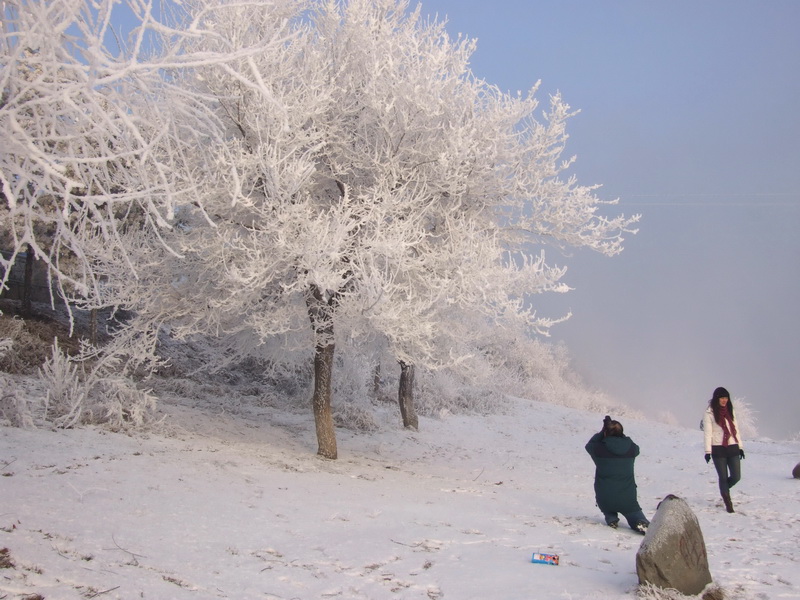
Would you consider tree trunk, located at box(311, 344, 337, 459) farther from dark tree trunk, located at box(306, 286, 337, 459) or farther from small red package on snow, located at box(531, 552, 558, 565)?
small red package on snow, located at box(531, 552, 558, 565)

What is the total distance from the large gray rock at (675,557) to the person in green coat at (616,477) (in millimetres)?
2710

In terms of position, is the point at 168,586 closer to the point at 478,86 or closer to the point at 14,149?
the point at 14,149

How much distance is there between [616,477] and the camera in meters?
7.28

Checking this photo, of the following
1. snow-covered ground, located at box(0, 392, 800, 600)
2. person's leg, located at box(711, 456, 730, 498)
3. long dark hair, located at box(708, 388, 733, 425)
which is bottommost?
snow-covered ground, located at box(0, 392, 800, 600)

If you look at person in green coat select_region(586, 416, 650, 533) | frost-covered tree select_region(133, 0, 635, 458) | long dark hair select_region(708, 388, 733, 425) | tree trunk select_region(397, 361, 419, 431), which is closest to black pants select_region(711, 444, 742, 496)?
long dark hair select_region(708, 388, 733, 425)

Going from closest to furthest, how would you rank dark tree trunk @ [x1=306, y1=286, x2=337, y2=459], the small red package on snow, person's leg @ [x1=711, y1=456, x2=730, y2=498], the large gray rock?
the large gray rock < the small red package on snow < person's leg @ [x1=711, y1=456, x2=730, y2=498] < dark tree trunk @ [x1=306, y1=286, x2=337, y2=459]

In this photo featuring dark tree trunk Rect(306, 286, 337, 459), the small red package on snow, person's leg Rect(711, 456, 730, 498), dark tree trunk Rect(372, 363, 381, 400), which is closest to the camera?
the small red package on snow

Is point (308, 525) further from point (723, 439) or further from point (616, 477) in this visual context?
point (723, 439)

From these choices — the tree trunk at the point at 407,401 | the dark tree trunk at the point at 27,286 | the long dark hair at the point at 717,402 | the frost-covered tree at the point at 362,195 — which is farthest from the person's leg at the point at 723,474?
the dark tree trunk at the point at 27,286

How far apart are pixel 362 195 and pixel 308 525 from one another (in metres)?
5.58

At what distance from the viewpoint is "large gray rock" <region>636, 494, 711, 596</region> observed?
171 inches

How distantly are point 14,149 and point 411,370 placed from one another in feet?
50.5

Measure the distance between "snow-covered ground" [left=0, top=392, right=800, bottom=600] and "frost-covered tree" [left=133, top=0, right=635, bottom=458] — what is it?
2137mm

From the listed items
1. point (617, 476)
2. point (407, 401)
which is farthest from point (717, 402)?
point (407, 401)
